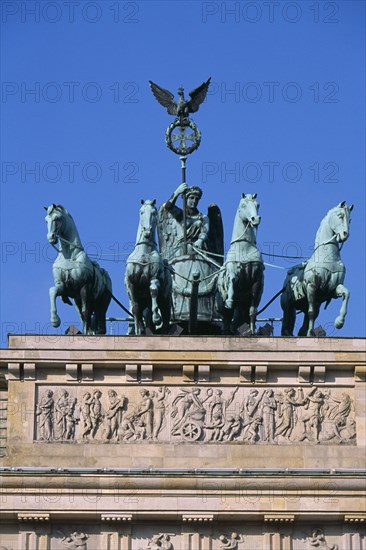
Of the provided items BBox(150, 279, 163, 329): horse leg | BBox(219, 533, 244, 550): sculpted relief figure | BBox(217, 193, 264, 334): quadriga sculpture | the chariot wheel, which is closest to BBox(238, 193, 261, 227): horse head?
BBox(217, 193, 264, 334): quadriga sculpture

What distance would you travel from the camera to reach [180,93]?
6141 centimetres

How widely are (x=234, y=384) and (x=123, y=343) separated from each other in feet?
7.43

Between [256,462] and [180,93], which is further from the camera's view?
[180,93]

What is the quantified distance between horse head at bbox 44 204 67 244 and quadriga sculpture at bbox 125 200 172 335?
1.49 meters

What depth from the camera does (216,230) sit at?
198ft

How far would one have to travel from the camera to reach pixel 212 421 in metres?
53.8

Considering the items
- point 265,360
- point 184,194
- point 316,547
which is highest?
point 184,194

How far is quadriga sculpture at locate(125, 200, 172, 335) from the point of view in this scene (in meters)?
55.0

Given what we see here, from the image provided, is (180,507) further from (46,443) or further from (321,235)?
(321,235)

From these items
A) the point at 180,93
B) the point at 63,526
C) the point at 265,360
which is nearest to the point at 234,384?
the point at 265,360

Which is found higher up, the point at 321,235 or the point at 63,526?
the point at 321,235

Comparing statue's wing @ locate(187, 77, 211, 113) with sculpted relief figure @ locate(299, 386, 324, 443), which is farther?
statue's wing @ locate(187, 77, 211, 113)

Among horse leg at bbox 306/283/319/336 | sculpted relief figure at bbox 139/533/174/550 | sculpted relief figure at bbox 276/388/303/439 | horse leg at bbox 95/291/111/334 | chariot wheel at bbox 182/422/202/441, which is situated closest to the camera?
sculpted relief figure at bbox 139/533/174/550

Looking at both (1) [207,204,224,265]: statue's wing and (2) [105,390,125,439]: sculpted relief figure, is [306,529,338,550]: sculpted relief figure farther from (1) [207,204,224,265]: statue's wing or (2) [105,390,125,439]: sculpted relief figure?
(1) [207,204,224,265]: statue's wing
